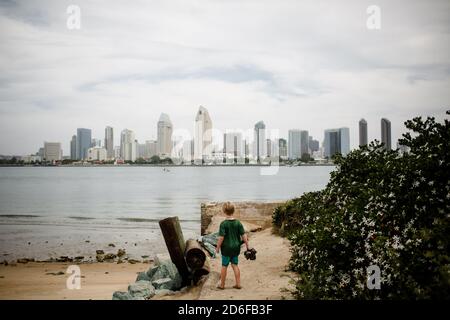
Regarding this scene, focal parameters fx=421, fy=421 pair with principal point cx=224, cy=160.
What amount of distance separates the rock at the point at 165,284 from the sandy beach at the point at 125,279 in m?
0.59

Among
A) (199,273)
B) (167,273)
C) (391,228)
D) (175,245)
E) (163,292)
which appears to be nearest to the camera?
(391,228)

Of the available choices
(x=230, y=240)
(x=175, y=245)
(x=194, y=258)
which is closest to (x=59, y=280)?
(x=175, y=245)

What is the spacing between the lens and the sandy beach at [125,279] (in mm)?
8086

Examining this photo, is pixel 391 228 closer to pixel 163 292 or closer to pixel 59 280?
pixel 163 292

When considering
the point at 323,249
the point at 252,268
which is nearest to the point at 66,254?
the point at 252,268

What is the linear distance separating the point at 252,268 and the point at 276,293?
2.81m

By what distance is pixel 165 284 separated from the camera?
942cm

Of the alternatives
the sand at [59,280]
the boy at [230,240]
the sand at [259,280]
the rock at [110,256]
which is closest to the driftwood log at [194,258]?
the sand at [259,280]

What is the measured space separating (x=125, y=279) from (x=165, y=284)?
5487 millimetres

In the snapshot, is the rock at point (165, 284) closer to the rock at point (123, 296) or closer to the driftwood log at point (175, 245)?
the driftwood log at point (175, 245)

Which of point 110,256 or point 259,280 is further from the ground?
point 259,280

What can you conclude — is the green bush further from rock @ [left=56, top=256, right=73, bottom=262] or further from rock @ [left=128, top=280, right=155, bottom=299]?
rock @ [left=56, top=256, right=73, bottom=262]

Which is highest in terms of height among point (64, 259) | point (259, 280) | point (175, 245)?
point (175, 245)
